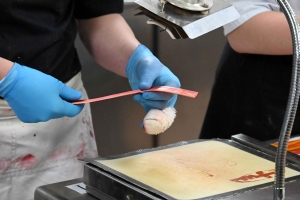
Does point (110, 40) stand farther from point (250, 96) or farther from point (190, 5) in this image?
point (190, 5)

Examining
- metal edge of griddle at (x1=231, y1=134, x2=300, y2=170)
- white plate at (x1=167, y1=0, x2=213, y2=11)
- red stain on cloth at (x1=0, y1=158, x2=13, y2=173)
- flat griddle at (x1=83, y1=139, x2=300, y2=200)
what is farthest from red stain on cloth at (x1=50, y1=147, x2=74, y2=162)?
white plate at (x1=167, y1=0, x2=213, y2=11)

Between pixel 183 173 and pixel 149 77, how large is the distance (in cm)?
25

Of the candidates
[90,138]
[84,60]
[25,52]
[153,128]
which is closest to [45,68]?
[25,52]

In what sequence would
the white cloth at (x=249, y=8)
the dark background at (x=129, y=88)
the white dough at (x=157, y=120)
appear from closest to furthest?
the white dough at (x=157, y=120) < the white cloth at (x=249, y=8) < the dark background at (x=129, y=88)

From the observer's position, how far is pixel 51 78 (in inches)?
43.4

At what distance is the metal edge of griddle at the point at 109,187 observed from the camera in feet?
2.92

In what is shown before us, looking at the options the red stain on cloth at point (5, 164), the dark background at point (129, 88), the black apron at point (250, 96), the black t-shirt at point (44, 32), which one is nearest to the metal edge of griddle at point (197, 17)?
the black t-shirt at point (44, 32)

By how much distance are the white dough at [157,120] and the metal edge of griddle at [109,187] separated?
128 millimetres

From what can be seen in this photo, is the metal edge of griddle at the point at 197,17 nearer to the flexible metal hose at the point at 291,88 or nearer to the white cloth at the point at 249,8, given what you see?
the flexible metal hose at the point at 291,88

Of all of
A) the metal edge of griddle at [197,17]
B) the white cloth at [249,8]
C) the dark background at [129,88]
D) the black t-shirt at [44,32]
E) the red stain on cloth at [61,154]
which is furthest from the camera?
the dark background at [129,88]

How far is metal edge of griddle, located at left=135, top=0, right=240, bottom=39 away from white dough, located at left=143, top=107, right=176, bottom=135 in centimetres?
29

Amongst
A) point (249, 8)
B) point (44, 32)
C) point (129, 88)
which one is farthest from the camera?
point (129, 88)

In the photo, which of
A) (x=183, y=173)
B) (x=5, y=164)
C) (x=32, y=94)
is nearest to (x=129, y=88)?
(x=5, y=164)

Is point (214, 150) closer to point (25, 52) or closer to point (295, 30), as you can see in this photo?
point (295, 30)
